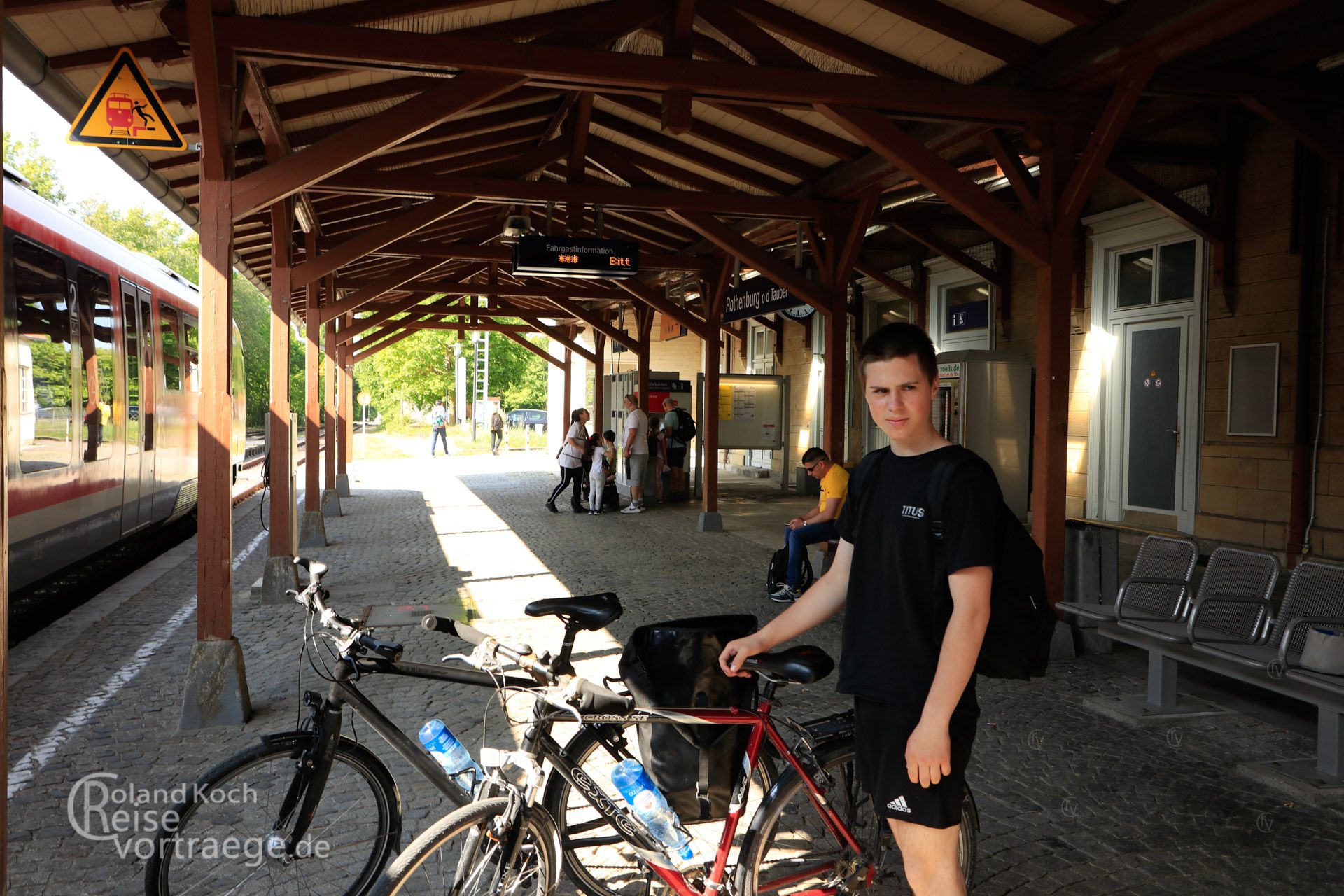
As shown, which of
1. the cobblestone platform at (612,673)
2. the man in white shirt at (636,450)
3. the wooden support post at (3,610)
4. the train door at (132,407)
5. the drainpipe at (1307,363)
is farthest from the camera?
the man in white shirt at (636,450)

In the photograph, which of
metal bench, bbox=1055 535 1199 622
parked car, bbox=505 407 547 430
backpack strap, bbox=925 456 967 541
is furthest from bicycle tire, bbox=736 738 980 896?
parked car, bbox=505 407 547 430

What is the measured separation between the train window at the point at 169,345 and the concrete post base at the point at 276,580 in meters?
4.11

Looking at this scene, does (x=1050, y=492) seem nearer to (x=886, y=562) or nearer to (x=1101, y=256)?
(x=886, y=562)

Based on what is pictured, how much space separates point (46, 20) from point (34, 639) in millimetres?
3852

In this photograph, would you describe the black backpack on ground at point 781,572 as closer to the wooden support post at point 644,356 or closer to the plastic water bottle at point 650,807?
the plastic water bottle at point 650,807

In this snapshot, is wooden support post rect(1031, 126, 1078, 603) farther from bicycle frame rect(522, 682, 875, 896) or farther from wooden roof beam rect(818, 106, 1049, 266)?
bicycle frame rect(522, 682, 875, 896)

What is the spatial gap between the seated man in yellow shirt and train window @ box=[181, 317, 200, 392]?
28.1 feet

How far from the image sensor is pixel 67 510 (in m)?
7.80

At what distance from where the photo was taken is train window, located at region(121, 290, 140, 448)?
9734mm

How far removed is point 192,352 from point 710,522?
281 inches

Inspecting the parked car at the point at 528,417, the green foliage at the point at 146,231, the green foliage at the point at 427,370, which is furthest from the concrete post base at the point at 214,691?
the green foliage at the point at 146,231

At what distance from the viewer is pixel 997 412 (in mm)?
12375

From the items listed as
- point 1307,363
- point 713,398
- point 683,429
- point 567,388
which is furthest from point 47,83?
point 567,388

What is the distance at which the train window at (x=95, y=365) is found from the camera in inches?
324
